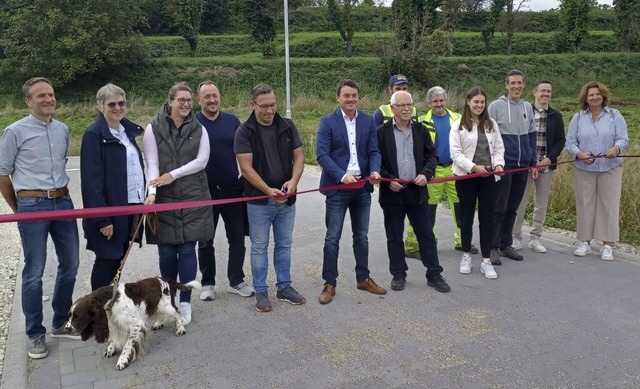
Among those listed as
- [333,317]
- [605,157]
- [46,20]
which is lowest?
[333,317]

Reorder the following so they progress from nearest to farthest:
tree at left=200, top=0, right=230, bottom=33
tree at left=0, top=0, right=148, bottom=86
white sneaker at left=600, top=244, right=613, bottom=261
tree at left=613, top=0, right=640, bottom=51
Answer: white sneaker at left=600, top=244, right=613, bottom=261
tree at left=0, top=0, right=148, bottom=86
tree at left=613, top=0, right=640, bottom=51
tree at left=200, top=0, right=230, bottom=33

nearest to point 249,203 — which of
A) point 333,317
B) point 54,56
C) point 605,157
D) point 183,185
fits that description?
point 183,185

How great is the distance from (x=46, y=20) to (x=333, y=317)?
111 feet

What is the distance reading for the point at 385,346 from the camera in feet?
13.8

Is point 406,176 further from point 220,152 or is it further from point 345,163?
point 220,152

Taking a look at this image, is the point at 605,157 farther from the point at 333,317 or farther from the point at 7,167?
the point at 7,167

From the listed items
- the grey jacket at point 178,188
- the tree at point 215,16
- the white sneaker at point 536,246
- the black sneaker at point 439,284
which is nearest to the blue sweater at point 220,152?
the grey jacket at point 178,188

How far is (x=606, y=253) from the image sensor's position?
628cm

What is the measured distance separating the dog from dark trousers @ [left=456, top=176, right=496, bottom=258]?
10.7 feet

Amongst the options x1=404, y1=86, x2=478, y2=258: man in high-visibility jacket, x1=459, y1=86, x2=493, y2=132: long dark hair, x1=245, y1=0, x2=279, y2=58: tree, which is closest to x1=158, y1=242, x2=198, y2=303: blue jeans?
x1=404, y1=86, x2=478, y2=258: man in high-visibility jacket

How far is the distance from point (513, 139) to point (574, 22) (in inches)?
1684

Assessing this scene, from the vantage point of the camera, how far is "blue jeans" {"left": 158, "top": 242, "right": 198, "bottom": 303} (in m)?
4.67

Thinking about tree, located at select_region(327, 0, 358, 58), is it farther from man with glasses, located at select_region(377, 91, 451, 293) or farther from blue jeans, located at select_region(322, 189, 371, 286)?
blue jeans, located at select_region(322, 189, 371, 286)

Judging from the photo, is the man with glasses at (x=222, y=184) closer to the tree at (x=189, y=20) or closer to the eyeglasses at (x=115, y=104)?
the eyeglasses at (x=115, y=104)
